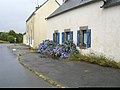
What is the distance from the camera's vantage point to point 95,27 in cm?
1717

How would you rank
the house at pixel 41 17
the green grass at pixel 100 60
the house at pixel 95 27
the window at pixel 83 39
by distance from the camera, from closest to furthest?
the green grass at pixel 100 60 < the house at pixel 95 27 < the window at pixel 83 39 < the house at pixel 41 17

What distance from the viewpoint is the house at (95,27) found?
47.8 ft

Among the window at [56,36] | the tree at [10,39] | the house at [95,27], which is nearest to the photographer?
the house at [95,27]

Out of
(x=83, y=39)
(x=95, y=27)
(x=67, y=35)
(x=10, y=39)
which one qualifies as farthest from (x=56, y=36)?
(x=10, y=39)

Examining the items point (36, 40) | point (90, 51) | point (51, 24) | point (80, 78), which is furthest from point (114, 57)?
point (36, 40)

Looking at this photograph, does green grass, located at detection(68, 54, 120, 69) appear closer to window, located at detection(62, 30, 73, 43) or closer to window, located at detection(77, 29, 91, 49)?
window, located at detection(77, 29, 91, 49)

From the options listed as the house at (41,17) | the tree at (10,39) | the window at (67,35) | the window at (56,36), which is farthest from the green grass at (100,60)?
the tree at (10,39)

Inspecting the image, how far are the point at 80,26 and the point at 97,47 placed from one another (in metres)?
3.68

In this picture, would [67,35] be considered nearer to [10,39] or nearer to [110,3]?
[110,3]

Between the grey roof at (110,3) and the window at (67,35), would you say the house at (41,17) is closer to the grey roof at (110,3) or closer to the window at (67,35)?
the window at (67,35)

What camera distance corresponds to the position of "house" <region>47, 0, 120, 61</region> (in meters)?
14.6

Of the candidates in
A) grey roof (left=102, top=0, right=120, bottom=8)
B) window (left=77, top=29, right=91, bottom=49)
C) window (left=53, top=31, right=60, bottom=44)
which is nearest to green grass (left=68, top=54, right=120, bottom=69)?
window (left=77, top=29, right=91, bottom=49)

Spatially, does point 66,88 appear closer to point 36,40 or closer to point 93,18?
point 93,18

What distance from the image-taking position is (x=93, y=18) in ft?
57.4
